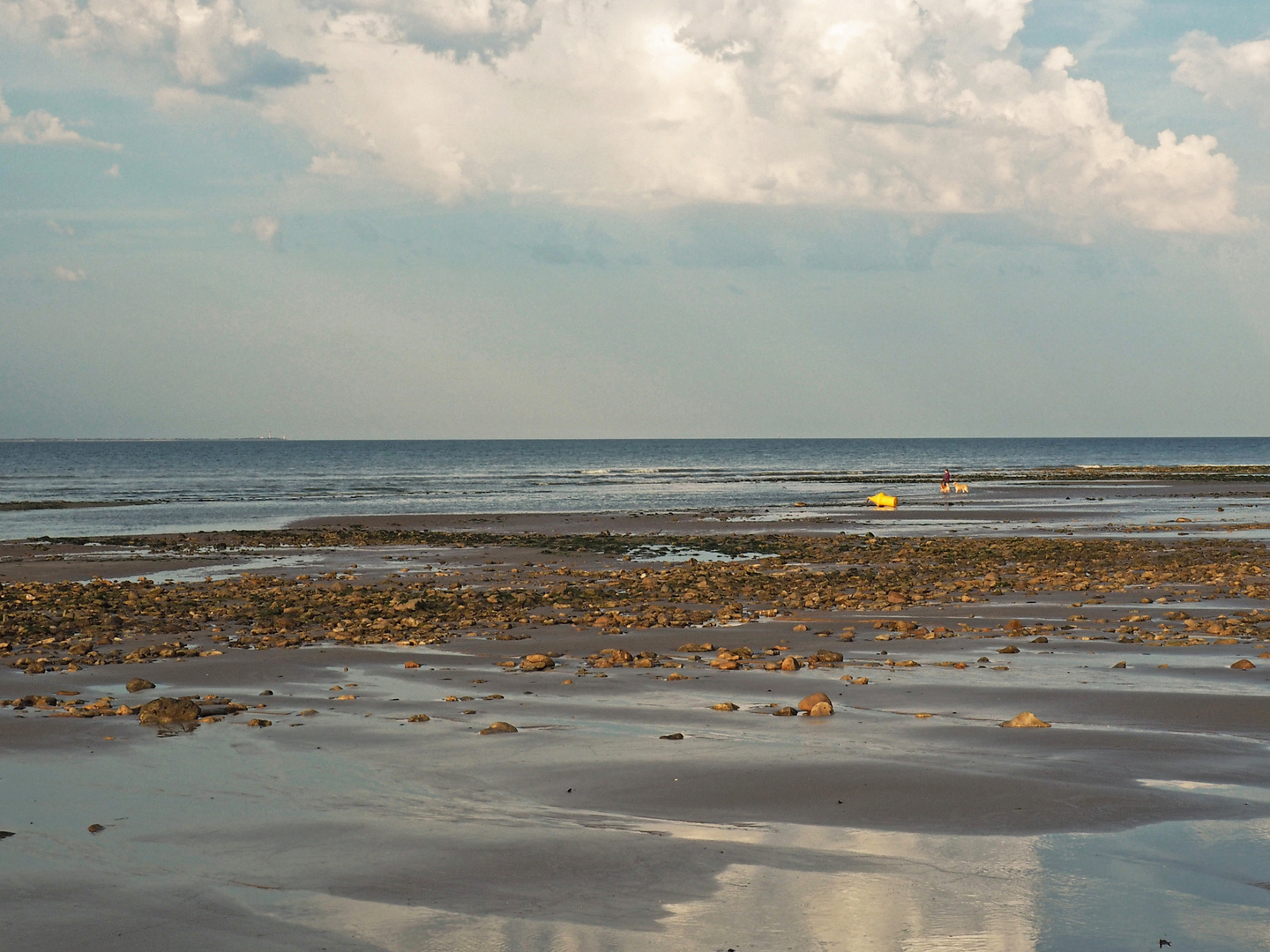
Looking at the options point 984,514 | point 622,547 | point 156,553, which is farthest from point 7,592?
point 984,514

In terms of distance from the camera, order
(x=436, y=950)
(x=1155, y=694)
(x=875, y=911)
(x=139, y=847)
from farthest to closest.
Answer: (x=1155, y=694) → (x=139, y=847) → (x=875, y=911) → (x=436, y=950)

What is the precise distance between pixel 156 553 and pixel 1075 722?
29.4 m

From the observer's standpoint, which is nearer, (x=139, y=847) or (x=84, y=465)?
(x=139, y=847)

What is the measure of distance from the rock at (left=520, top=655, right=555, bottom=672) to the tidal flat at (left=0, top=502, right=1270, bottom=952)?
0.04 meters

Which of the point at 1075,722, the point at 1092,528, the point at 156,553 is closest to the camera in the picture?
the point at 1075,722

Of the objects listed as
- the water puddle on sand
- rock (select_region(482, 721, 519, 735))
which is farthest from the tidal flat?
rock (select_region(482, 721, 519, 735))

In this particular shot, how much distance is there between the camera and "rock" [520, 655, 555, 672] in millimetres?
14414


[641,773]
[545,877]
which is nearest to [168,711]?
[641,773]

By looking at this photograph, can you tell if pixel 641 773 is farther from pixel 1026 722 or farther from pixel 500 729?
pixel 1026 722

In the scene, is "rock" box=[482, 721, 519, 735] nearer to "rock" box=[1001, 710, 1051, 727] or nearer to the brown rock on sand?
the brown rock on sand

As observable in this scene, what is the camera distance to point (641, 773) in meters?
9.28

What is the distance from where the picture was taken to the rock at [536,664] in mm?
14414

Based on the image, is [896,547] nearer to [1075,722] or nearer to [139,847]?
[1075,722]

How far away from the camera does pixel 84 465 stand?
461ft
